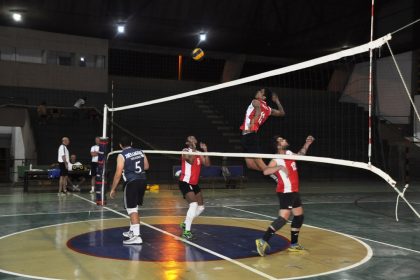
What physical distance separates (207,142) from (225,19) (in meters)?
6.15

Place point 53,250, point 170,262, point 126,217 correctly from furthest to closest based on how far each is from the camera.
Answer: point 126,217 < point 53,250 < point 170,262

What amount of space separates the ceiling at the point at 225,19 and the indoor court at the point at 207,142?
0.30 feet

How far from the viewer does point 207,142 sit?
80.1 feet

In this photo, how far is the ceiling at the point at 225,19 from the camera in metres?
21.0

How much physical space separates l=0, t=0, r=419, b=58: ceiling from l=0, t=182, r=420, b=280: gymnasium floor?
1001 centimetres

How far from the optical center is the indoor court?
734 centimetres

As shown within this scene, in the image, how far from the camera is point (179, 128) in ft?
83.4

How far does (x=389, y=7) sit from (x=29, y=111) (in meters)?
18.0

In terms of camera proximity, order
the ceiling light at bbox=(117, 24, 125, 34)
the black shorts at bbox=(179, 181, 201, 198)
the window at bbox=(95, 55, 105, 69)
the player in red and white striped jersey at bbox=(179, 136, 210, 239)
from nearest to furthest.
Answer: the player in red and white striped jersey at bbox=(179, 136, 210, 239)
the black shorts at bbox=(179, 181, 201, 198)
the ceiling light at bbox=(117, 24, 125, 34)
the window at bbox=(95, 55, 105, 69)

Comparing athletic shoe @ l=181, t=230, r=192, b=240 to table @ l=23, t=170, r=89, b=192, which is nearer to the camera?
athletic shoe @ l=181, t=230, r=192, b=240

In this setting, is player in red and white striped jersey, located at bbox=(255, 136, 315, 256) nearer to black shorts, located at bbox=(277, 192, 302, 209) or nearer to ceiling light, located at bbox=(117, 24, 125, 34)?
black shorts, located at bbox=(277, 192, 302, 209)

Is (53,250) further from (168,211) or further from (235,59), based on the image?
(235,59)

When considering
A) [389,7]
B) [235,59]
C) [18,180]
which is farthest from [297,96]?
[18,180]

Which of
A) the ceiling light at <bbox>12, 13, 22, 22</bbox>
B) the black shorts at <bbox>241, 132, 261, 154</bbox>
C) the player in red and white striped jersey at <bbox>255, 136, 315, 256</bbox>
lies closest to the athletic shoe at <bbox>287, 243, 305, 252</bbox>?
the player in red and white striped jersey at <bbox>255, 136, 315, 256</bbox>
